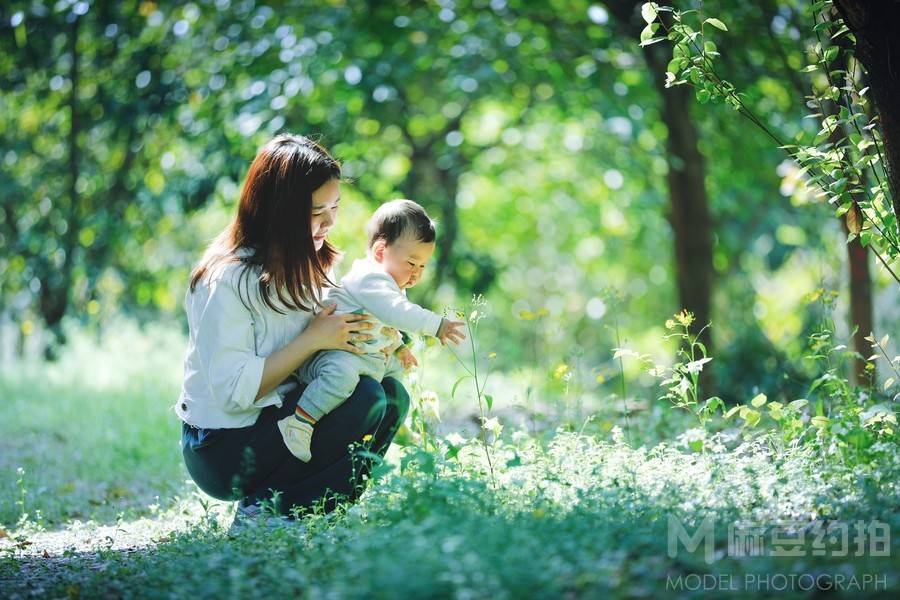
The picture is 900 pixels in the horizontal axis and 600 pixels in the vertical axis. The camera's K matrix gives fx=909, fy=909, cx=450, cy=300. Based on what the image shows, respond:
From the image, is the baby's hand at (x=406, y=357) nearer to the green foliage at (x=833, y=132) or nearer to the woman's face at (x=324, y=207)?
the woman's face at (x=324, y=207)

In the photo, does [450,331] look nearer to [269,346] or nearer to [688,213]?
[269,346]

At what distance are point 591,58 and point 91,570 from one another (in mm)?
5812

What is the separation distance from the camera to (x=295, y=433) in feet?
11.4

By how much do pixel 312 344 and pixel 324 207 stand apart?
0.56 metres

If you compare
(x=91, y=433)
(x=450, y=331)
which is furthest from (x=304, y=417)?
(x=91, y=433)

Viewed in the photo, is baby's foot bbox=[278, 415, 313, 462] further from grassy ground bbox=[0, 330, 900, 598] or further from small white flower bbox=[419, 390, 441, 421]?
small white flower bbox=[419, 390, 441, 421]

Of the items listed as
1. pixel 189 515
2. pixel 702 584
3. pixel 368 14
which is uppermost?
pixel 368 14

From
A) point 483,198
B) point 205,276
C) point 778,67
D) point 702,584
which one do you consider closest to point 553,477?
point 702,584

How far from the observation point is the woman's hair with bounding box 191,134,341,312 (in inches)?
138

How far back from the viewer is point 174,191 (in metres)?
6.92

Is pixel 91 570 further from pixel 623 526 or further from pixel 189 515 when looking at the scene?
pixel 623 526

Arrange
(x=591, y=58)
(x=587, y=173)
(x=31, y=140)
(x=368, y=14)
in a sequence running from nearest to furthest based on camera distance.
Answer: (x=368, y=14), (x=591, y=58), (x=31, y=140), (x=587, y=173)

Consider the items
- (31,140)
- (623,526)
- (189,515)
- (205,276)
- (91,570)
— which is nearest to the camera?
(623,526)

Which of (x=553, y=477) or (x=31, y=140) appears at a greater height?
(x=31, y=140)
